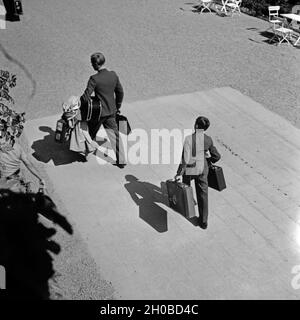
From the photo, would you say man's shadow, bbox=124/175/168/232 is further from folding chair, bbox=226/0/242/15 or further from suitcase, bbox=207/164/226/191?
folding chair, bbox=226/0/242/15

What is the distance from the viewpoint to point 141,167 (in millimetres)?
6707

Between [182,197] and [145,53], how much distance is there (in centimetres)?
698

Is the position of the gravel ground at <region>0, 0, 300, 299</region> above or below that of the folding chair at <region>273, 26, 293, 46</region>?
below

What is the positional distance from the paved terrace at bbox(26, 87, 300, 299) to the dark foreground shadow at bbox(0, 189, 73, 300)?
43cm

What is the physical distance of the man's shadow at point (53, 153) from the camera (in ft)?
22.4

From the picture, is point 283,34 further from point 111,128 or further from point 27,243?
point 27,243

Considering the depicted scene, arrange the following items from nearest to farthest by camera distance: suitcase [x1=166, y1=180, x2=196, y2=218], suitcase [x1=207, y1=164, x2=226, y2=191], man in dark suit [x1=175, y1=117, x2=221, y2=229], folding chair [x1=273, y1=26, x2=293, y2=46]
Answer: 1. man in dark suit [x1=175, y1=117, x2=221, y2=229]
2. suitcase [x1=166, y1=180, x2=196, y2=218]
3. suitcase [x1=207, y1=164, x2=226, y2=191]
4. folding chair [x1=273, y1=26, x2=293, y2=46]

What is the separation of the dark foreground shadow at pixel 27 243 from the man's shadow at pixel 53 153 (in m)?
1.11

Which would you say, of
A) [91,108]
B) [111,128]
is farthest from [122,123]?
[91,108]

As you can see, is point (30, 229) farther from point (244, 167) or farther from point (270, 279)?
point (244, 167)

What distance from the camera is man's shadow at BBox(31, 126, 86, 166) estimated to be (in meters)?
6.82

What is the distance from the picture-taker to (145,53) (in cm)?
1125

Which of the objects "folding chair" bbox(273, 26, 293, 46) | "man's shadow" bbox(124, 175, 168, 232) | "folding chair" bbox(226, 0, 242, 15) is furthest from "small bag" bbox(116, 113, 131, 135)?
"folding chair" bbox(226, 0, 242, 15)

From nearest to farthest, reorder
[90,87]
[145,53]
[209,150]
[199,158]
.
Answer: [199,158], [209,150], [90,87], [145,53]
